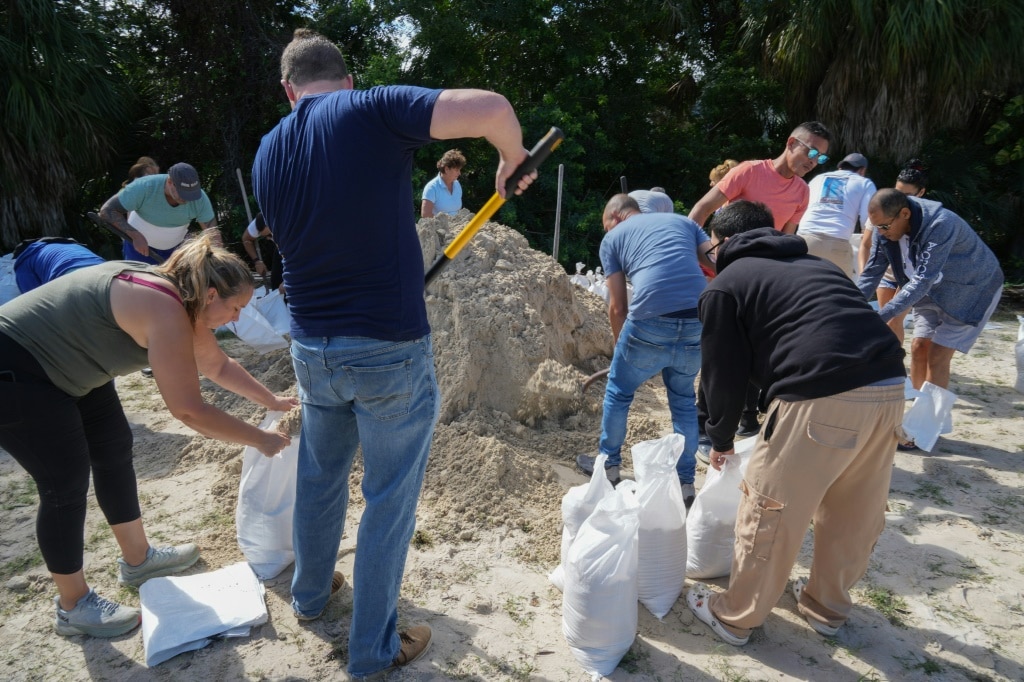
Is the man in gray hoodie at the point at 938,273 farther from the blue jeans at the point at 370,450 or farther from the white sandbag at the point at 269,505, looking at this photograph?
the white sandbag at the point at 269,505

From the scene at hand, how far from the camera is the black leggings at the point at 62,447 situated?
2.14 metres

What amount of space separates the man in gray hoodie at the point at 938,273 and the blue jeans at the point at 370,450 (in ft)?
9.93

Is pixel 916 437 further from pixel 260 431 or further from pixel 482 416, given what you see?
pixel 260 431

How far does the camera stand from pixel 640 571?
254cm

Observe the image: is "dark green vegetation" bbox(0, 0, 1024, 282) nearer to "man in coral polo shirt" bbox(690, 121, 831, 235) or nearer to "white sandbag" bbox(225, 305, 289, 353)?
"white sandbag" bbox(225, 305, 289, 353)

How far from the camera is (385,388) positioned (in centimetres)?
196

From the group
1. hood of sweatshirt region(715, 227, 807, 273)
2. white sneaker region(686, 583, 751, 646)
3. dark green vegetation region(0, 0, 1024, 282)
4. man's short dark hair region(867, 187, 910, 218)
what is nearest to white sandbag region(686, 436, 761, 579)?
white sneaker region(686, 583, 751, 646)

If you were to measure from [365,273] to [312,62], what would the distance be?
672mm

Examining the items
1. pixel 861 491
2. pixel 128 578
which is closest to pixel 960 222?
pixel 861 491

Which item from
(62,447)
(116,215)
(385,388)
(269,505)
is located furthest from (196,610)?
(116,215)

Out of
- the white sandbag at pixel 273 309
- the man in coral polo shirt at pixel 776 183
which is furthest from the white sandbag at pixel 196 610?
the white sandbag at pixel 273 309

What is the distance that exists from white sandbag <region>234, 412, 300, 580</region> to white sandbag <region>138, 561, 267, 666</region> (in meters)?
0.09

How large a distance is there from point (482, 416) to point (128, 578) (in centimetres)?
183

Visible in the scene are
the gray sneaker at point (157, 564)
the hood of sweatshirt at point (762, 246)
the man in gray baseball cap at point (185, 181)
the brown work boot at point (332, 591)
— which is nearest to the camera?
the hood of sweatshirt at point (762, 246)
